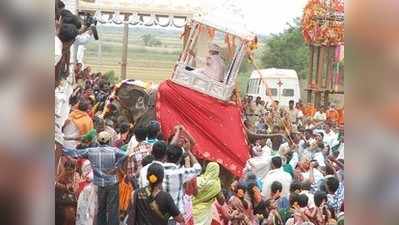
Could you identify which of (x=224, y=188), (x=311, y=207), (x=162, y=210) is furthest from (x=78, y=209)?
(x=311, y=207)

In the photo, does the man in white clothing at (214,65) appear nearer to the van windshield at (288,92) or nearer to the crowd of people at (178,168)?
the crowd of people at (178,168)

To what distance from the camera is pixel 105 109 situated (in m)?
2.97

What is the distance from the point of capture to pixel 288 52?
2.93 metres

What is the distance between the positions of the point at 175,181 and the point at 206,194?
19cm

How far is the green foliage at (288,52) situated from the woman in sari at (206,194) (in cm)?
54

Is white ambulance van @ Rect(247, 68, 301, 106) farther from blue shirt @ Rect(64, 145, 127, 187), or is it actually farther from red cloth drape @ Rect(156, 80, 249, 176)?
blue shirt @ Rect(64, 145, 127, 187)

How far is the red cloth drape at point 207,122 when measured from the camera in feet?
9.66

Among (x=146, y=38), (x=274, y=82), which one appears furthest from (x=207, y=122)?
(x=146, y=38)

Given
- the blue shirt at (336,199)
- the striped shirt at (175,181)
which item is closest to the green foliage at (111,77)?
the striped shirt at (175,181)

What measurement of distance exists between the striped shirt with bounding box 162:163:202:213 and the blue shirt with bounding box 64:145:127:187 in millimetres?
230

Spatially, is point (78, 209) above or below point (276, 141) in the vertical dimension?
below

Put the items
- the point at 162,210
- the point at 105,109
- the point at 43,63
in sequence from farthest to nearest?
the point at 105,109 < the point at 162,210 < the point at 43,63

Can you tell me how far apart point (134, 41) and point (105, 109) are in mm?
337

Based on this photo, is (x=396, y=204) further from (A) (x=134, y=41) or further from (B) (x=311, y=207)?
(A) (x=134, y=41)
